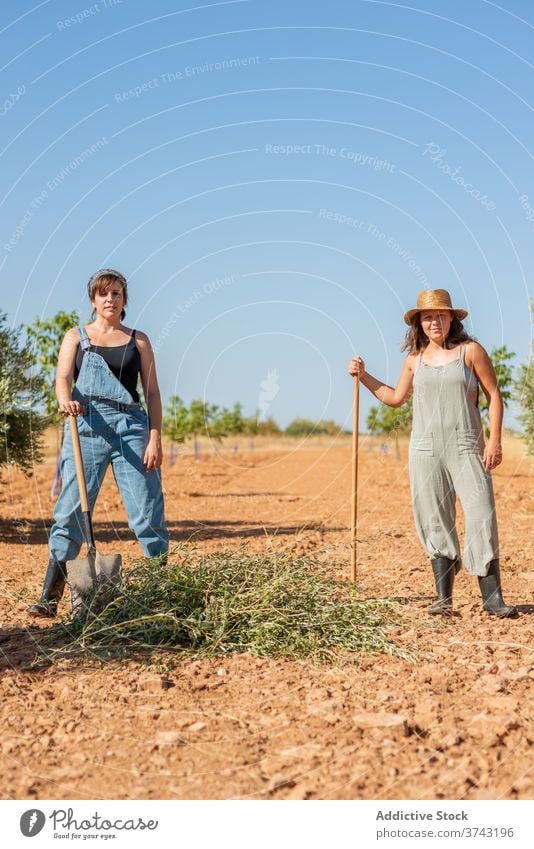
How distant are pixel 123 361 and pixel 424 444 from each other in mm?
2074

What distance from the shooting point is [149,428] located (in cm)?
627

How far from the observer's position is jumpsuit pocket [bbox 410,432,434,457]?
622 centimetres

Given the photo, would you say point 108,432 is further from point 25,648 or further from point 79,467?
point 25,648

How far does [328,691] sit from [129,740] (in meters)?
1.05

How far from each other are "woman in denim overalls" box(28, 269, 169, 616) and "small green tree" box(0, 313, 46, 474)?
5735mm

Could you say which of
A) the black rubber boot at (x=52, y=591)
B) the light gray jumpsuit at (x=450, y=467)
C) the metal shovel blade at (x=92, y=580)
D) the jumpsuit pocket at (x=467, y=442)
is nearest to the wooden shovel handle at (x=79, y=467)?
the metal shovel blade at (x=92, y=580)

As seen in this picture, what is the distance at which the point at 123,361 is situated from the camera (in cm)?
619

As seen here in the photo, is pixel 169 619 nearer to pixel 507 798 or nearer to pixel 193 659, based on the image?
pixel 193 659

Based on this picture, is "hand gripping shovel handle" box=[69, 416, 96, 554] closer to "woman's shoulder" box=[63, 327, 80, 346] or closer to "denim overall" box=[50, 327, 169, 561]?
"denim overall" box=[50, 327, 169, 561]

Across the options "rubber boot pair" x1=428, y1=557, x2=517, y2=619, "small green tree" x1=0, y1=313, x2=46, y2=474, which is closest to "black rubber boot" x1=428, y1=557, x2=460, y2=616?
"rubber boot pair" x1=428, y1=557, x2=517, y2=619

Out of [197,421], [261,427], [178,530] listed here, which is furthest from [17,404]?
[261,427]

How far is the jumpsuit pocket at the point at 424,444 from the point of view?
6223mm
